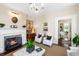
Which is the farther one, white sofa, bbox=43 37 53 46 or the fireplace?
white sofa, bbox=43 37 53 46

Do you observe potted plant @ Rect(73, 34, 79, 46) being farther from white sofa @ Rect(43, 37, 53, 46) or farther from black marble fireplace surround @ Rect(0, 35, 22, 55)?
black marble fireplace surround @ Rect(0, 35, 22, 55)

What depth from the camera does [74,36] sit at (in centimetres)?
175

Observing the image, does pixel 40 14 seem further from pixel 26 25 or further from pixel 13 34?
pixel 13 34

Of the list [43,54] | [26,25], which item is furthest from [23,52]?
[26,25]

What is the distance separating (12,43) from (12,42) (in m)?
0.02

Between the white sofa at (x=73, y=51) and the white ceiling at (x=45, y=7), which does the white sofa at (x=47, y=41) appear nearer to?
the white sofa at (x=73, y=51)

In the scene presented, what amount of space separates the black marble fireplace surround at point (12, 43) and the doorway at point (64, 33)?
0.83 m

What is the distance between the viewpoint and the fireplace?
5.76 feet

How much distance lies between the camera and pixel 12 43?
186 cm

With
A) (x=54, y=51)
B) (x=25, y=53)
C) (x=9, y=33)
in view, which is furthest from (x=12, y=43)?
(x=54, y=51)

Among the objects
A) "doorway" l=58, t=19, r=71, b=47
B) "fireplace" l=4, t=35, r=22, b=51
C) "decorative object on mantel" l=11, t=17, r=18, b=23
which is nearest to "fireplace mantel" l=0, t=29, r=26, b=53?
"fireplace" l=4, t=35, r=22, b=51

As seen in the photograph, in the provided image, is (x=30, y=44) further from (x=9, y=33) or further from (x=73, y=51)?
(x=73, y=51)

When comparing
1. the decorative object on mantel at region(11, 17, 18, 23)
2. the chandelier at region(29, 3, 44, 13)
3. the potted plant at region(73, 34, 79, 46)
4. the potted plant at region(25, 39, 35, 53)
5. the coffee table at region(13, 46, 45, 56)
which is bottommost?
the coffee table at region(13, 46, 45, 56)

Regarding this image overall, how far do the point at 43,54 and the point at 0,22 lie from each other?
0.97m
